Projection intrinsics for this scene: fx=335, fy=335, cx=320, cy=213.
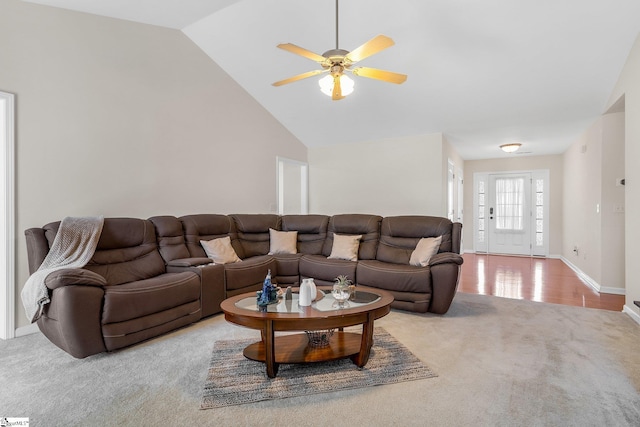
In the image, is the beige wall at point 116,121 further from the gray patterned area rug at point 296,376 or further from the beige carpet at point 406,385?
the gray patterned area rug at point 296,376

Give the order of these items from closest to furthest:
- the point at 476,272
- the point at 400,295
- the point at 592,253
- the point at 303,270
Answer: the point at 400,295, the point at 303,270, the point at 592,253, the point at 476,272

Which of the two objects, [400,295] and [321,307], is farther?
[400,295]

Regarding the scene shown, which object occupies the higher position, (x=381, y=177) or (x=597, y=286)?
(x=381, y=177)

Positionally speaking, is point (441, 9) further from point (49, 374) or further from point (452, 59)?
point (49, 374)

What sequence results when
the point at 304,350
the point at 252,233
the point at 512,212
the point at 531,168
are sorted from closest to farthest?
the point at 304,350 → the point at 252,233 → the point at 531,168 → the point at 512,212

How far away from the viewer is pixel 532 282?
5035 millimetres

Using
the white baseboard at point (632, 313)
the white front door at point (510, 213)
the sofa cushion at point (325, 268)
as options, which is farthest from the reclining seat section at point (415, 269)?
the white front door at point (510, 213)

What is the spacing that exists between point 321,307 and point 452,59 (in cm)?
323

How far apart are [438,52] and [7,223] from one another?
4.61 m

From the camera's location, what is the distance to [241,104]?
5.30 meters

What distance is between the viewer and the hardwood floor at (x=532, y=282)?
13.5 feet

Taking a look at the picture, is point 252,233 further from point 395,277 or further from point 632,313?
point 632,313

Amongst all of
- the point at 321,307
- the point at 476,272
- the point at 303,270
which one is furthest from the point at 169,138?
the point at 476,272

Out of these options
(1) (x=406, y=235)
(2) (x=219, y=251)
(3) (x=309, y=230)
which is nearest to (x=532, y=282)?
(1) (x=406, y=235)
